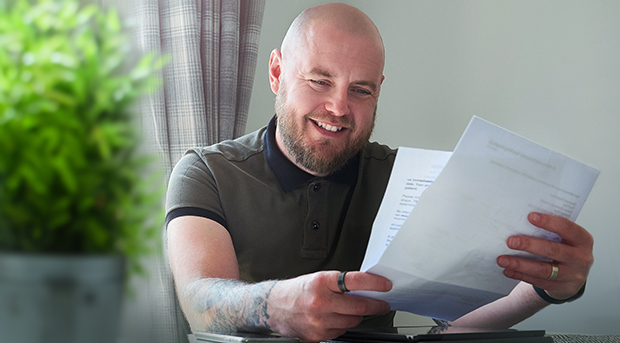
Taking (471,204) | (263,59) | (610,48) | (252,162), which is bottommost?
(252,162)

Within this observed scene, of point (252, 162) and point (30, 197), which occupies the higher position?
point (30, 197)

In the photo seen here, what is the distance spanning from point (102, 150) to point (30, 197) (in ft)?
0.12

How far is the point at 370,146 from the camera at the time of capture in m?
1.43

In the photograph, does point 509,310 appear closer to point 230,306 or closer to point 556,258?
point 556,258

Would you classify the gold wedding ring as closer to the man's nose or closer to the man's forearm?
the man's forearm

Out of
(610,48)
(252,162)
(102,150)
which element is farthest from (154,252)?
(610,48)

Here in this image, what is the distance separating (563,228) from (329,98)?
2.15 ft

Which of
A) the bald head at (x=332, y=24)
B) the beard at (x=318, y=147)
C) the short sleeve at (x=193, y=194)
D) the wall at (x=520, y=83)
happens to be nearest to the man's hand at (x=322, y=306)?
the short sleeve at (x=193, y=194)

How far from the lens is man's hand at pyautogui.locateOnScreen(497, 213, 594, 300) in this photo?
28.3 inches

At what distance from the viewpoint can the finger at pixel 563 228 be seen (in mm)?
708

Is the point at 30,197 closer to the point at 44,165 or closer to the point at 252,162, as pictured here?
the point at 44,165

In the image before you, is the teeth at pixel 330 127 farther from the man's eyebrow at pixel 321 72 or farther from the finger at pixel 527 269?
the finger at pixel 527 269

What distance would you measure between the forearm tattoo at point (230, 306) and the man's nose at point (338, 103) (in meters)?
0.56

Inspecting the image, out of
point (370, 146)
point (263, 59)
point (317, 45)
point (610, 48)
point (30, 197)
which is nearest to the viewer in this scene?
point (30, 197)
